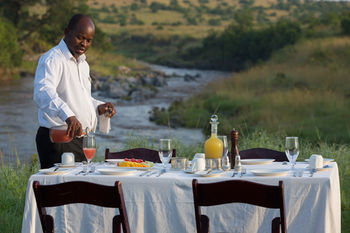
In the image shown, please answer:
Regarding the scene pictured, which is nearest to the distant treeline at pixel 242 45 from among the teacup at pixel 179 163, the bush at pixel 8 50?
the bush at pixel 8 50

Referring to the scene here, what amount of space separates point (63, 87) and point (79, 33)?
15.1 inches

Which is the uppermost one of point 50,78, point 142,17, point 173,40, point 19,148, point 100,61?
point 142,17

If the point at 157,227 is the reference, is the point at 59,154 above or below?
above

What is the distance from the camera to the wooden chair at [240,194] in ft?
9.81

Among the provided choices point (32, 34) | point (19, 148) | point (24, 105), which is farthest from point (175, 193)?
point (32, 34)

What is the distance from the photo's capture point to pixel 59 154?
14.0ft

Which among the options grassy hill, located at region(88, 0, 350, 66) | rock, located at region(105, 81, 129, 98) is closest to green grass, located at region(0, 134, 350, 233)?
rock, located at region(105, 81, 129, 98)

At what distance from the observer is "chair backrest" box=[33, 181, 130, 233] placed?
10.1 feet

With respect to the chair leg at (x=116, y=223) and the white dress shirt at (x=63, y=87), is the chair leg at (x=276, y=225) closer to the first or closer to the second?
the chair leg at (x=116, y=223)

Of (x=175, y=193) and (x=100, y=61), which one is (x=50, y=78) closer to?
(x=175, y=193)

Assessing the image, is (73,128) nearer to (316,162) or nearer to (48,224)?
(48,224)

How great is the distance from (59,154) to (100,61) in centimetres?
3435

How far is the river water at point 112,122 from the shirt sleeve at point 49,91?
4.09 meters

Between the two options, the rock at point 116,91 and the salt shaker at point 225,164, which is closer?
the salt shaker at point 225,164
